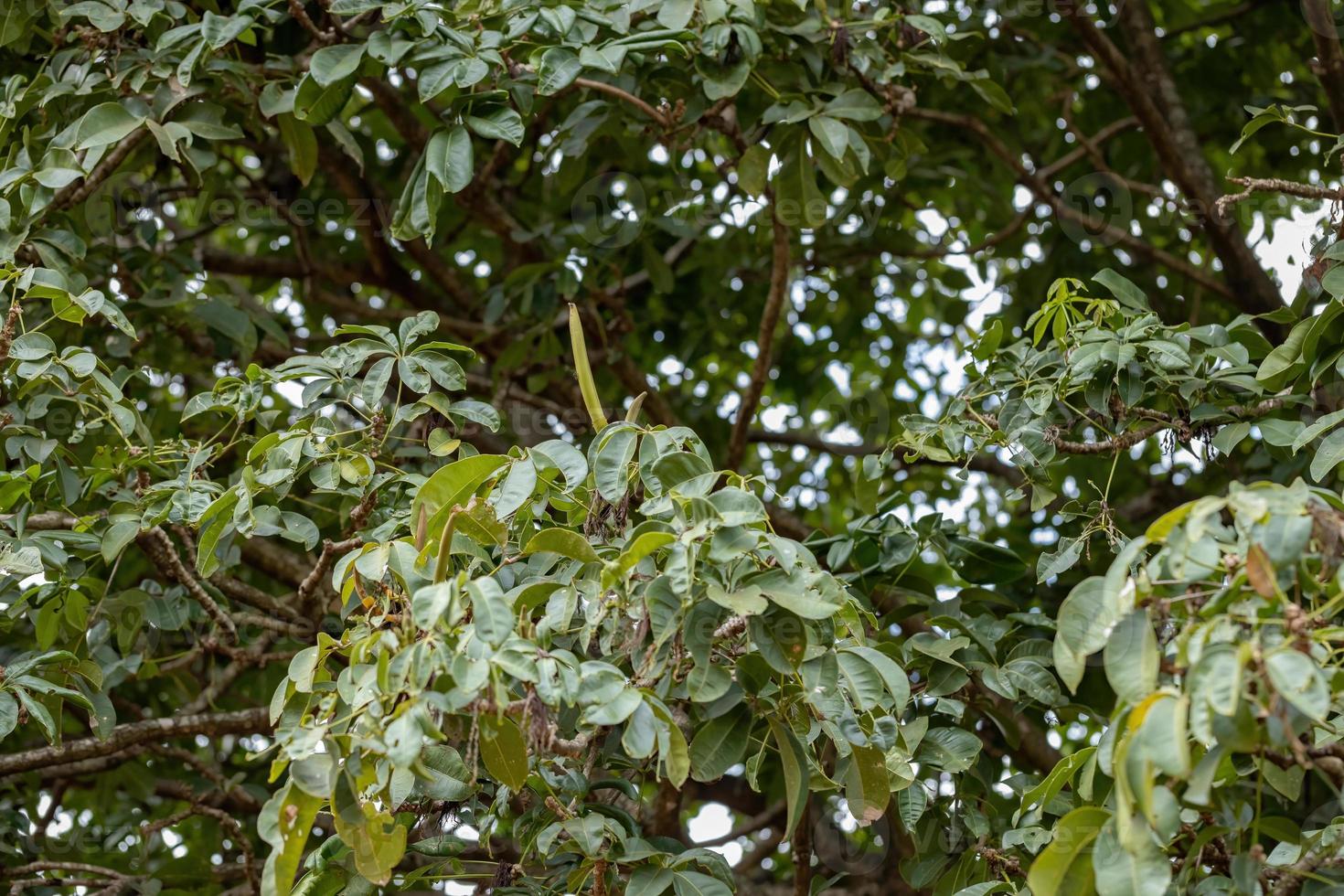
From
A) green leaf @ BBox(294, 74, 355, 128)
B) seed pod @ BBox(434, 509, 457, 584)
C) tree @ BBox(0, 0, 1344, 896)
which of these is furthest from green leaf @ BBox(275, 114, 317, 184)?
seed pod @ BBox(434, 509, 457, 584)

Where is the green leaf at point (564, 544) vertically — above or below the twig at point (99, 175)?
below

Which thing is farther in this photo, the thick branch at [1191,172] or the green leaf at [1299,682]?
the thick branch at [1191,172]

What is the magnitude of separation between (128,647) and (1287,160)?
10.6 feet

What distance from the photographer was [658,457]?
1.72 metres

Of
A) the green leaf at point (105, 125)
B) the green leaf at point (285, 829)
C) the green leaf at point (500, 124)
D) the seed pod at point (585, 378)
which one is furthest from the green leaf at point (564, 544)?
the green leaf at point (105, 125)

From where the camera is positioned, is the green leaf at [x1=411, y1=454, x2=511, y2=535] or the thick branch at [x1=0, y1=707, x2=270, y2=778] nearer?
the green leaf at [x1=411, y1=454, x2=511, y2=535]

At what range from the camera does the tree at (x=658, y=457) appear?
1504 mm

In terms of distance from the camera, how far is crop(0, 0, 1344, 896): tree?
1504 mm

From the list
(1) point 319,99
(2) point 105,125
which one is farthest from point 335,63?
(2) point 105,125

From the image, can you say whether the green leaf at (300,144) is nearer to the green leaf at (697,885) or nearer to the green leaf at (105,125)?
the green leaf at (105,125)

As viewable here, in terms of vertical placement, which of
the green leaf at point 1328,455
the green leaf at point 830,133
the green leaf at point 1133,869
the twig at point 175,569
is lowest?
the twig at point 175,569

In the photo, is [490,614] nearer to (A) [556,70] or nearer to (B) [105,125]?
(A) [556,70]

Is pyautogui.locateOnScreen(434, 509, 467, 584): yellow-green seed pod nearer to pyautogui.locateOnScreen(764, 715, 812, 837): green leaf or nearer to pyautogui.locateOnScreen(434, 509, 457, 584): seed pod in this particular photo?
pyautogui.locateOnScreen(434, 509, 457, 584): seed pod

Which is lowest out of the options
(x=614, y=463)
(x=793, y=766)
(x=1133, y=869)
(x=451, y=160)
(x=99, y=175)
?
(x=793, y=766)
